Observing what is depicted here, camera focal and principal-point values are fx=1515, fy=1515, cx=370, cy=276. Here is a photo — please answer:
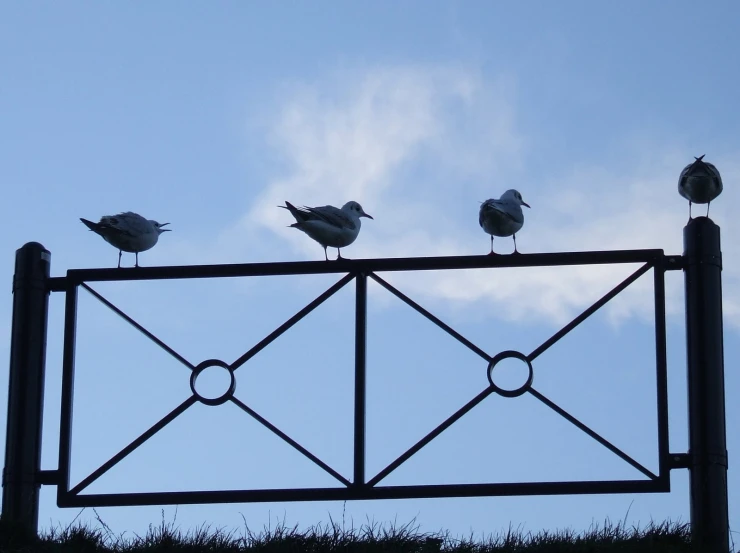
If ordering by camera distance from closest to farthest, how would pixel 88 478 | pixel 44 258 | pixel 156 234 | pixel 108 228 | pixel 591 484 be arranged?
pixel 591 484, pixel 88 478, pixel 44 258, pixel 108 228, pixel 156 234

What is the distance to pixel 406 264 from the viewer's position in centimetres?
749

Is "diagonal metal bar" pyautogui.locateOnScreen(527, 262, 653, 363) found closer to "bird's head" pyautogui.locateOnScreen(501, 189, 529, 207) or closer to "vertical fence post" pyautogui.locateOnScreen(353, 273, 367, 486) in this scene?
"vertical fence post" pyautogui.locateOnScreen(353, 273, 367, 486)

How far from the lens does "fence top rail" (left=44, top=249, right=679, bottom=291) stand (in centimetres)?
742

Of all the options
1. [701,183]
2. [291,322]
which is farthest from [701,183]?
[291,322]

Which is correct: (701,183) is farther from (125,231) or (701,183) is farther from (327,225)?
Answer: (125,231)

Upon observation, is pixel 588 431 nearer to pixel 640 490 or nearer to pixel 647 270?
pixel 640 490

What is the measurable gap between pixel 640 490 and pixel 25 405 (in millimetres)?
3085

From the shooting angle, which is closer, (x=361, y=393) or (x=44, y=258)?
(x=361, y=393)

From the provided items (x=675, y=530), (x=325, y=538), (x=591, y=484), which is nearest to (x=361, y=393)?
(x=325, y=538)

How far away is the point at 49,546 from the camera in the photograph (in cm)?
712

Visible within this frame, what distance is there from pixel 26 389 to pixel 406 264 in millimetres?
2036

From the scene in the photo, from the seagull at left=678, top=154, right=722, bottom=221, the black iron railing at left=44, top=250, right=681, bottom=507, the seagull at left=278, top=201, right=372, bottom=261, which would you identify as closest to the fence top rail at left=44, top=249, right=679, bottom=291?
the black iron railing at left=44, top=250, right=681, bottom=507

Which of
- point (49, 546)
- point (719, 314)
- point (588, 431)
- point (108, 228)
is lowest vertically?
point (49, 546)

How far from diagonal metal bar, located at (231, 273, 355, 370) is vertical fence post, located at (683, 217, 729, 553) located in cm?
169
